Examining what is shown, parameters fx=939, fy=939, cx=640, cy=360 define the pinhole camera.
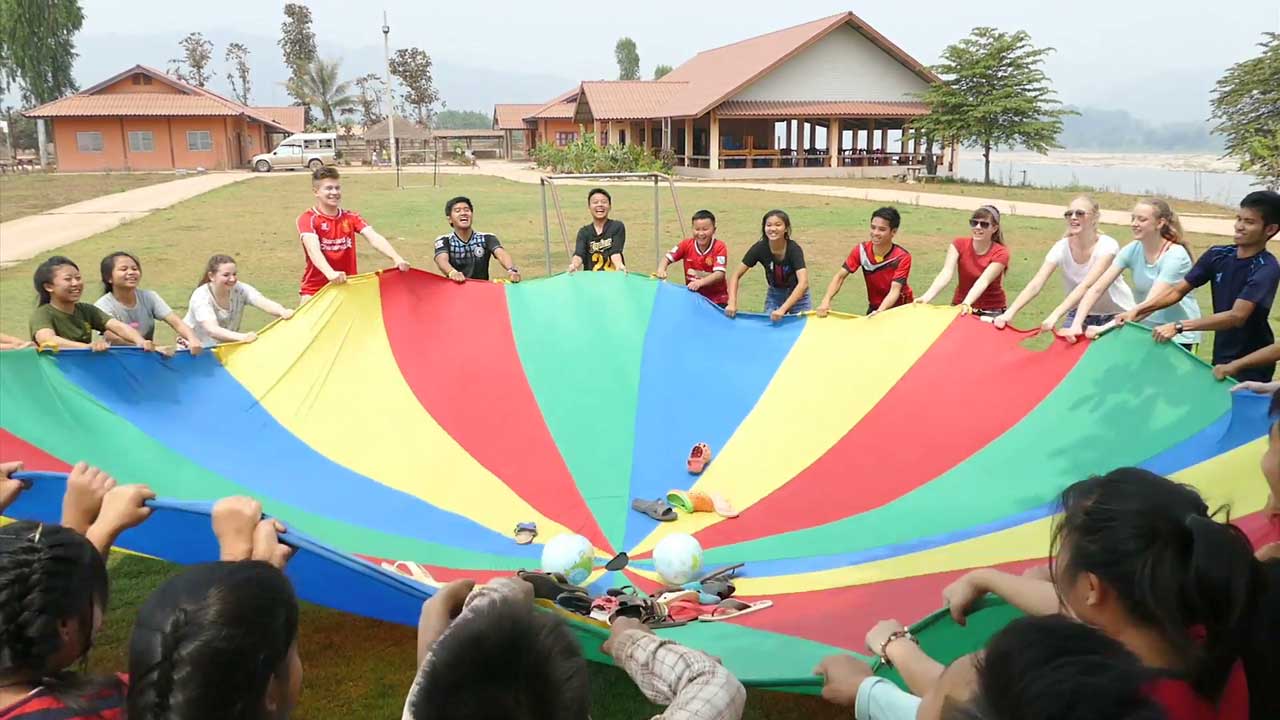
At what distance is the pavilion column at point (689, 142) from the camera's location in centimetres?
2716

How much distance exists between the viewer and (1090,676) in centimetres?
103

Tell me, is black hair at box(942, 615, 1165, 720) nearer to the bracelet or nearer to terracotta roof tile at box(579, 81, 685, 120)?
the bracelet

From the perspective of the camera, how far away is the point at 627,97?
99.9 ft

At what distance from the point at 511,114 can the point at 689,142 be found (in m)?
19.5

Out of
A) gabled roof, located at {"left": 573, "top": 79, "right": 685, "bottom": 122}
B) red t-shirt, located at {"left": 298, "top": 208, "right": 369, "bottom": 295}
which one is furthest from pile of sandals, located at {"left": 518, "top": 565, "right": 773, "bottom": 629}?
gabled roof, located at {"left": 573, "top": 79, "right": 685, "bottom": 122}

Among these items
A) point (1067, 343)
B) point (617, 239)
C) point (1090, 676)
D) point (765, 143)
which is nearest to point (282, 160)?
point (765, 143)

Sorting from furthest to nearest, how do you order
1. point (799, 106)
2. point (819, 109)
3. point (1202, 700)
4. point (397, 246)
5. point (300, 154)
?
point (300, 154) < point (799, 106) < point (819, 109) < point (397, 246) < point (1202, 700)

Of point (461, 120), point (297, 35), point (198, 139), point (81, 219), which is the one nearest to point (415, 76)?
point (297, 35)

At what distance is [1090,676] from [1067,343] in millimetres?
3040

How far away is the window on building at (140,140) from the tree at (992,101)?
25.8 metres

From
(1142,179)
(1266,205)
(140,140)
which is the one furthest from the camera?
(1142,179)

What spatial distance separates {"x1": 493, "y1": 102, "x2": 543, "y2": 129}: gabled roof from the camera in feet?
141

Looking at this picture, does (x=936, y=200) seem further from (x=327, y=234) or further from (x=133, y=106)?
(x=133, y=106)

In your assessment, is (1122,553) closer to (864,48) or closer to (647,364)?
(647,364)
